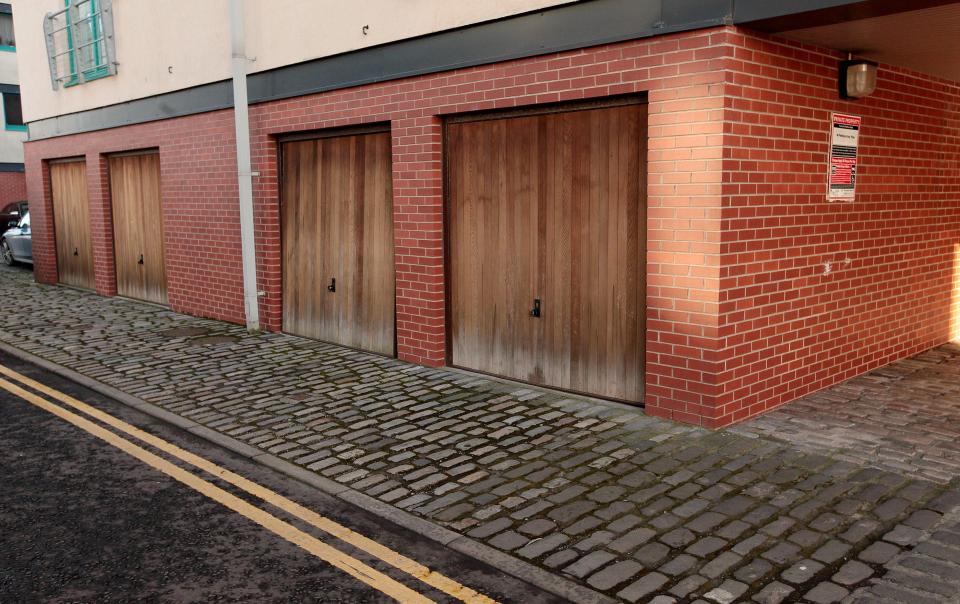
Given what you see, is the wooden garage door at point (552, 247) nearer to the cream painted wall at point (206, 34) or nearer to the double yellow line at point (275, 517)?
the cream painted wall at point (206, 34)

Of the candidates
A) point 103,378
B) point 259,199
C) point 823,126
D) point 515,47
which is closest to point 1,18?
point 259,199

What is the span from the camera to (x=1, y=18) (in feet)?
93.2

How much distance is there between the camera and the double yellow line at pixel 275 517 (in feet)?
12.5

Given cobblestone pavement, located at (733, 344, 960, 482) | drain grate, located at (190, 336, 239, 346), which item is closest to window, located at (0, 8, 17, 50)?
drain grate, located at (190, 336, 239, 346)

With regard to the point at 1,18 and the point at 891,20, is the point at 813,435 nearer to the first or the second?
the point at 891,20

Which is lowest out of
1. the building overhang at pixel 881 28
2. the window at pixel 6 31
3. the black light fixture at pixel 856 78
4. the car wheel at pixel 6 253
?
the car wheel at pixel 6 253

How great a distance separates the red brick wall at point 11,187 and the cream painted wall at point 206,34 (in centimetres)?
1520

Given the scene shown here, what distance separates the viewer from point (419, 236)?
816cm

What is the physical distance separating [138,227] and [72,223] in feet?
9.38

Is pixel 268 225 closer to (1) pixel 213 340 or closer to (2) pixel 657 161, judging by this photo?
(1) pixel 213 340

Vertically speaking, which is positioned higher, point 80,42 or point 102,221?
point 80,42

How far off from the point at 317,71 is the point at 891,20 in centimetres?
593

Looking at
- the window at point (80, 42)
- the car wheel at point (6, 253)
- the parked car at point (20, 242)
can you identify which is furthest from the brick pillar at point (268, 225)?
the car wheel at point (6, 253)

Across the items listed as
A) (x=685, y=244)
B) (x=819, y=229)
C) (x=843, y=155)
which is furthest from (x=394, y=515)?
(x=843, y=155)
